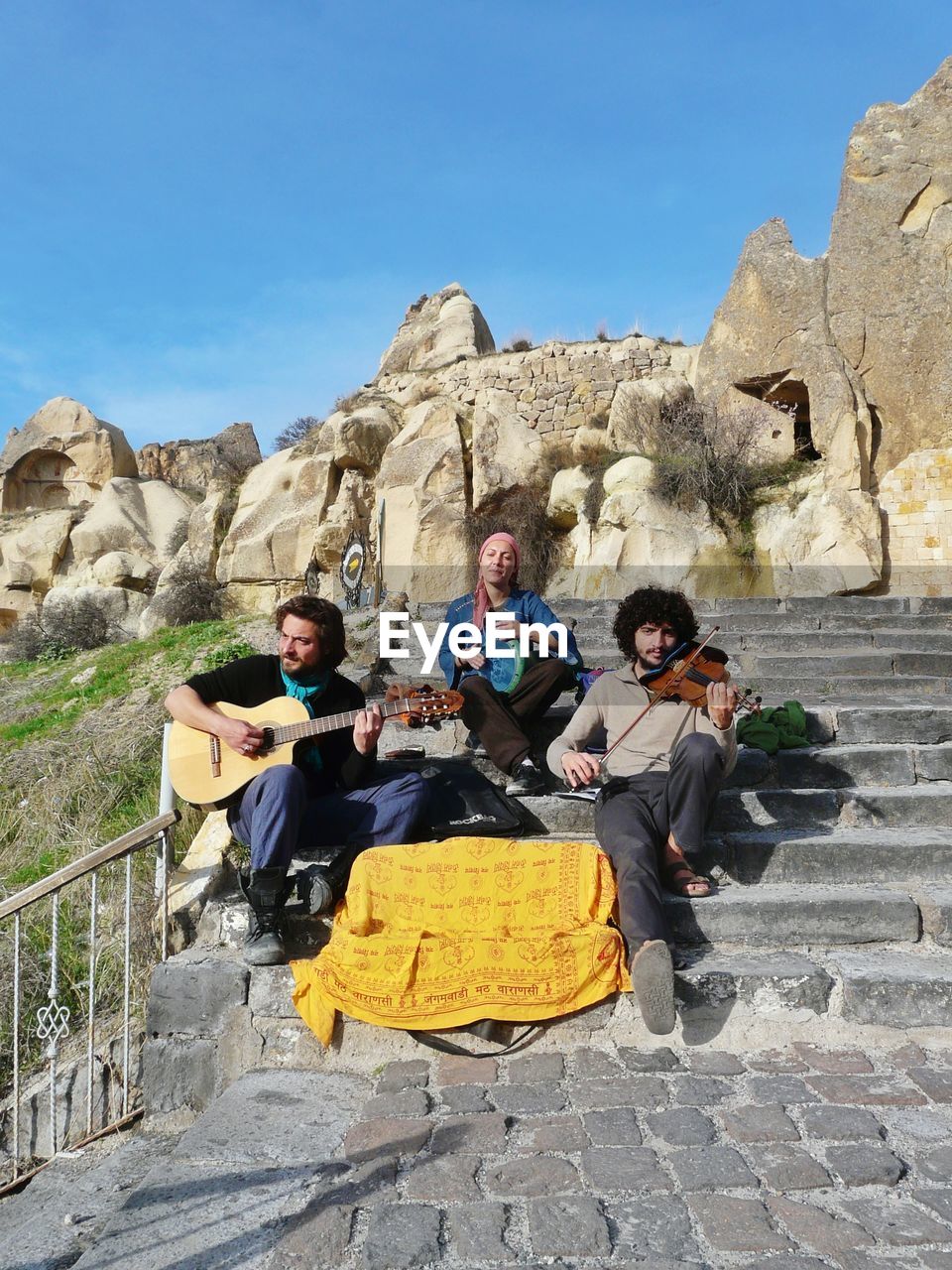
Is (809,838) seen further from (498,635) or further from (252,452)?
(252,452)

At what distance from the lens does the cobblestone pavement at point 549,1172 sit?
2.01m

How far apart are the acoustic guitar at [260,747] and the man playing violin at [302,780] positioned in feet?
0.15

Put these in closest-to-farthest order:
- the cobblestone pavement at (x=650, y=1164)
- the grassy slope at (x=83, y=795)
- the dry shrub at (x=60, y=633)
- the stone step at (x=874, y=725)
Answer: the cobblestone pavement at (x=650, y=1164) < the grassy slope at (x=83, y=795) < the stone step at (x=874, y=725) < the dry shrub at (x=60, y=633)

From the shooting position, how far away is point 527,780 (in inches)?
174

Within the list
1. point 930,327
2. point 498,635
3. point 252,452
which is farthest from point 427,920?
point 252,452

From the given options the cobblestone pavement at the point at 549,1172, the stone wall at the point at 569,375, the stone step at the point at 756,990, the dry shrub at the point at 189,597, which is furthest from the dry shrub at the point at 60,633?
the stone step at the point at 756,990

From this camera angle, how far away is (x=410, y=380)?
19.5m

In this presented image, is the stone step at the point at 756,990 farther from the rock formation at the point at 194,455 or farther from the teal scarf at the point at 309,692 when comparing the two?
the rock formation at the point at 194,455

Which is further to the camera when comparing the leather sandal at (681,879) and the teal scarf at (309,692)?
the teal scarf at (309,692)

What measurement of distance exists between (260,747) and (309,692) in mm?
360

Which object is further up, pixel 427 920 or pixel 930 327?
pixel 930 327

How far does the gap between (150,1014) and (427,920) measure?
1100 millimetres

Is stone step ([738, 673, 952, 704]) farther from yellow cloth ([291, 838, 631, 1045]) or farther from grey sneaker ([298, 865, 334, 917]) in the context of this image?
grey sneaker ([298, 865, 334, 917])

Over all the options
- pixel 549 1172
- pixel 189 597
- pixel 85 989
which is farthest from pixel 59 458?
pixel 549 1172
